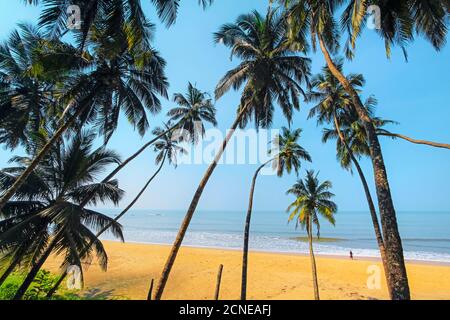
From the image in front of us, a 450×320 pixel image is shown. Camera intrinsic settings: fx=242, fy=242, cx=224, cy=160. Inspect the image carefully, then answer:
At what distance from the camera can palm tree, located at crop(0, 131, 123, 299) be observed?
7.04 metres

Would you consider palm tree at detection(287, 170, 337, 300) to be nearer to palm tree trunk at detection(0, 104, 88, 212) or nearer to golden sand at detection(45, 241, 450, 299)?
golden sand at detection(45, 241, 450, 299)

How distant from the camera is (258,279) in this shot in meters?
17.5

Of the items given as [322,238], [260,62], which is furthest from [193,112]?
[322,238]

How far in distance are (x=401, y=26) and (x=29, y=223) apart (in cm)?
1329

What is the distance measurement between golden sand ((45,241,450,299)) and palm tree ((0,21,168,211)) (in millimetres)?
8908

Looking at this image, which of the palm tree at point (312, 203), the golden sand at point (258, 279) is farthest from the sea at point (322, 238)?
the palm tree at point (312, 203)

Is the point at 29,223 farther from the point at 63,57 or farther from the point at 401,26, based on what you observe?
the point at 401,26

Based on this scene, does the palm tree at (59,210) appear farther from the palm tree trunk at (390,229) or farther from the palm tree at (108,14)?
the palm tree trunk at (390,229)

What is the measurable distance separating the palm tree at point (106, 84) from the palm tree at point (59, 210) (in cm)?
81

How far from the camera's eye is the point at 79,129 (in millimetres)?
9922

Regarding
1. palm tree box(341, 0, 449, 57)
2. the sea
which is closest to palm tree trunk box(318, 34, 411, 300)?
palm tree box(341, 0, 449, 57)

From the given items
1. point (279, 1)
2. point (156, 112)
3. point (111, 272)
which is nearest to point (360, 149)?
point (279, 1)

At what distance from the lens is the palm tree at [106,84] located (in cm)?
760
